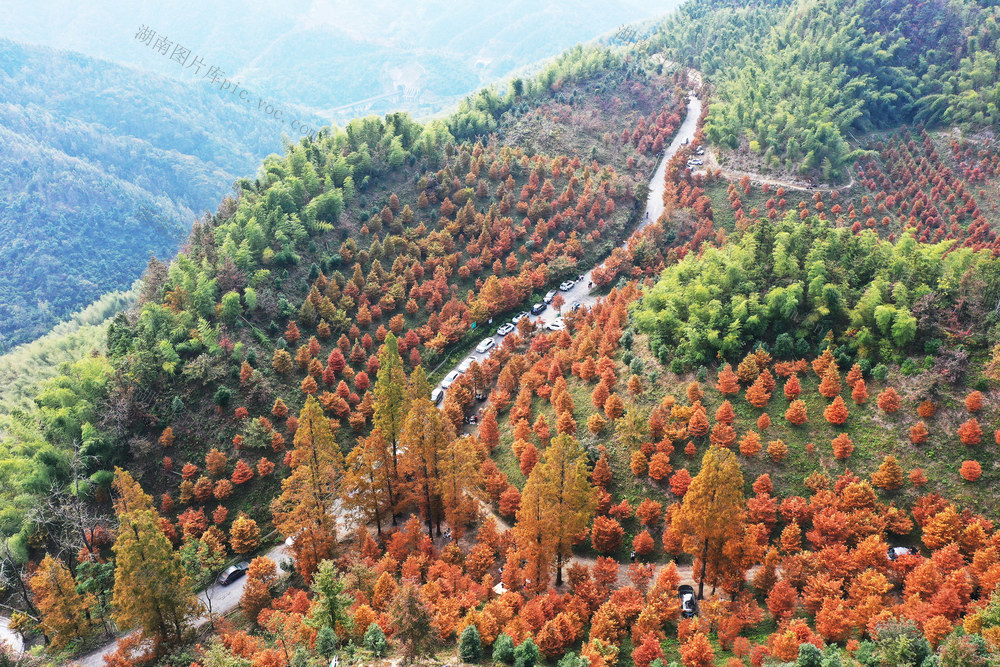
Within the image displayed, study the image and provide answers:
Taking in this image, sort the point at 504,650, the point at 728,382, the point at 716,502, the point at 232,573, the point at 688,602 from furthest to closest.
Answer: the point at 728,382, the point at 232,573, the point at 688,602, the point at 716,502, the point at 504,650

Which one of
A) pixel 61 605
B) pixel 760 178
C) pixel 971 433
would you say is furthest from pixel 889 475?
pixel 760 178

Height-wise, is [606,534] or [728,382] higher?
[728,382]

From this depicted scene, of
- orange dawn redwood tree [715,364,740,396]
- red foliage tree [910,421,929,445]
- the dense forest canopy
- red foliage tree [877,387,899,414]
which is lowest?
red foliage tree [910,421,929,445]

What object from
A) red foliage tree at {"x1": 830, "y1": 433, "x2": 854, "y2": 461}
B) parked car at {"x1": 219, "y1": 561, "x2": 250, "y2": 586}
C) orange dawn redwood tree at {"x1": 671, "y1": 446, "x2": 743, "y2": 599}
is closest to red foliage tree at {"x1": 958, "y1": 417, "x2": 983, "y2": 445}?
red foliage tree at {"x1": 830, "y1": 433, "x2": 854, "y2": 461}

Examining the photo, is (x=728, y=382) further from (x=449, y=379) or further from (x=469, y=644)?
(x=449, y=379)

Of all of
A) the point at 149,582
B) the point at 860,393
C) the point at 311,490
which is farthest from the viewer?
the point at 860,393

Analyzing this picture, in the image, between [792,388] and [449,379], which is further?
[449,379]

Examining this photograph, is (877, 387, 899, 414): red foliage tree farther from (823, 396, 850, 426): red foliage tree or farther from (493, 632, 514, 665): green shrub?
(493, 632, 514, 665): green shrub
